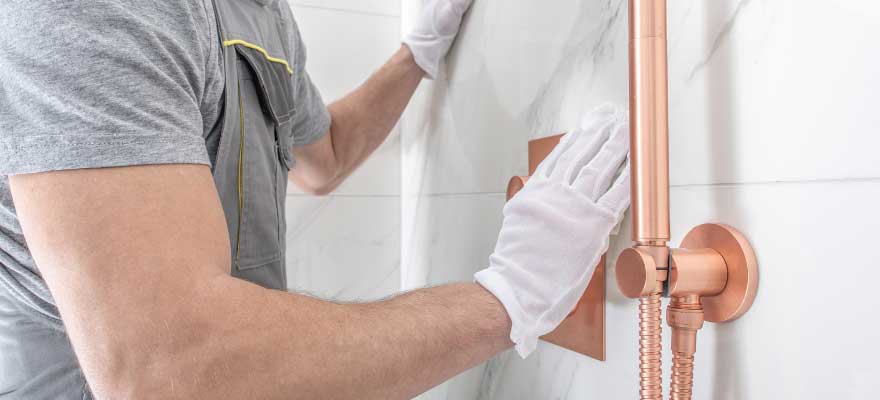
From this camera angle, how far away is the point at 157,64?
0.55 metres

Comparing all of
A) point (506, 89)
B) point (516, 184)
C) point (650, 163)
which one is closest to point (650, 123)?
point (650, 163)

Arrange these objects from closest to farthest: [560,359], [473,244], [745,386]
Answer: [745,386]
[560,359]
[473,244]

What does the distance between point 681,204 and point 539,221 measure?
0.13 metres

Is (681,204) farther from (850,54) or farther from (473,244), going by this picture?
(473,244)

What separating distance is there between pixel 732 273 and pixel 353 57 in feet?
3.02

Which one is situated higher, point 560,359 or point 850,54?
point 850,54

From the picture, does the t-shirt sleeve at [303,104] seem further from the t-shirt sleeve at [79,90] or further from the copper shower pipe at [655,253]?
the copper shower pipe at [655,253]

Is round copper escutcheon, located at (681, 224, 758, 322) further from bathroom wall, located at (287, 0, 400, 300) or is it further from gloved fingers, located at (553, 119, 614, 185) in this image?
bathroom wall, located at (287, 0, 400, 300)

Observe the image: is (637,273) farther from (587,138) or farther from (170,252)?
(170,252)

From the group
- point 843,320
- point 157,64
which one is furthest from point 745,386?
point 157,64

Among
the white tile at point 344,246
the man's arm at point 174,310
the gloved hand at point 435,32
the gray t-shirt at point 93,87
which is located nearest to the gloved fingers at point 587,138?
the man's arm at point 174,310

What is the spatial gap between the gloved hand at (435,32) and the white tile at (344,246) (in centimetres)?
33

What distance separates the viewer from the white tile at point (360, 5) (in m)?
1.25

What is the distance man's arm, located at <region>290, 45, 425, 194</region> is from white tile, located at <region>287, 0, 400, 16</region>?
0.20 metres
